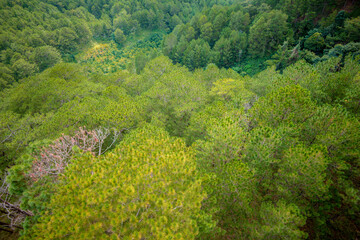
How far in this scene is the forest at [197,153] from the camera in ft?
24.4

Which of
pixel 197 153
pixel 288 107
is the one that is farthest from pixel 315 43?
pixel 197 153

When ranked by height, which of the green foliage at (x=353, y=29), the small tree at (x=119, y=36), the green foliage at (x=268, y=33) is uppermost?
the green foliage at (x=353, y=29)

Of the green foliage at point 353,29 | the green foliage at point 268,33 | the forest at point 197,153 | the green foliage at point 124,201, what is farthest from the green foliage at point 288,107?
the green foliage at point 268,33

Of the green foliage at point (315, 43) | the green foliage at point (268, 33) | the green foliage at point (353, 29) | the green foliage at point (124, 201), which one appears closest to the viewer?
the green foliage at point (124, 201)

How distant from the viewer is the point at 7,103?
87.2 ft

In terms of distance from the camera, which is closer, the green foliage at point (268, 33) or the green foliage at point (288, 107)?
the green foliage at point (288, 107)

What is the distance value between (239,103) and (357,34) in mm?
29510

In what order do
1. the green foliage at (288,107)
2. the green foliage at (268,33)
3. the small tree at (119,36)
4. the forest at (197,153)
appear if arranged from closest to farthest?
the forest at (197,153)
the green foliage at (288,107)
the green foliage at (268,33)
the small tree at (119,36)

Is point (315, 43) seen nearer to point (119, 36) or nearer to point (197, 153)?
point (197, 153)

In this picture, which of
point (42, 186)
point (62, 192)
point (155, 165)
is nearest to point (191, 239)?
point (155, 165)

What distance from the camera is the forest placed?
24.4ft

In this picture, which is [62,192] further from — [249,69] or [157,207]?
[249,69]

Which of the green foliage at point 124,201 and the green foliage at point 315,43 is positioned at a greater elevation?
the green foliage at point 124,201

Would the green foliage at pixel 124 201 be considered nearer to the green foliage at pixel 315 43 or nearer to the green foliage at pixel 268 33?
the green foliage at pixel 315 43
